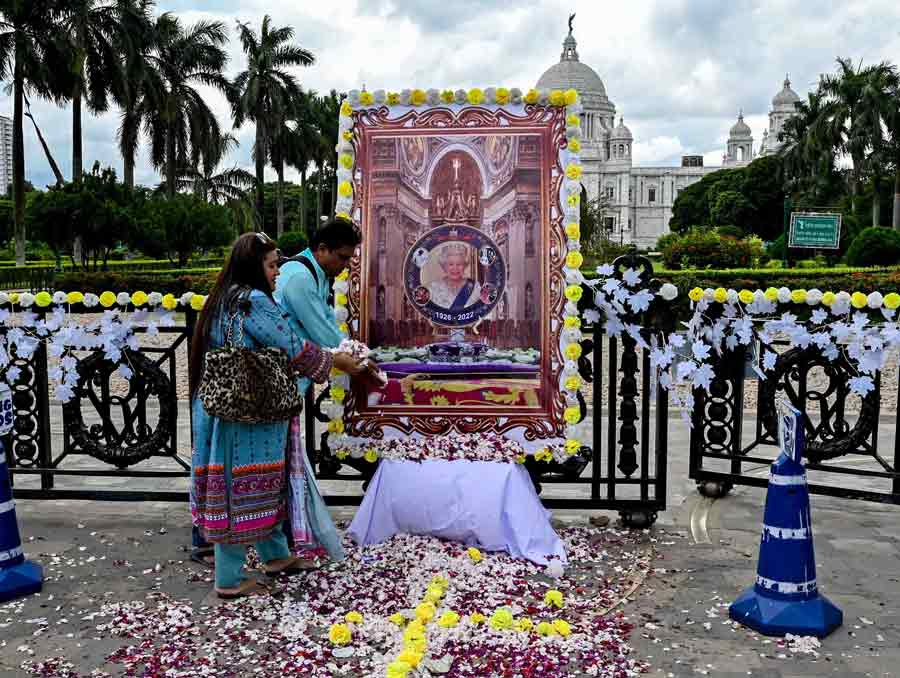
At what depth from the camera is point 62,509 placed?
224 inches

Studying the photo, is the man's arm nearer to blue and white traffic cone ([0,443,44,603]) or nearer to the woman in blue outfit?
the woman in blue outfit

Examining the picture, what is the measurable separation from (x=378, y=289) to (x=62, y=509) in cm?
267

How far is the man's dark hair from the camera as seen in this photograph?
442 cm

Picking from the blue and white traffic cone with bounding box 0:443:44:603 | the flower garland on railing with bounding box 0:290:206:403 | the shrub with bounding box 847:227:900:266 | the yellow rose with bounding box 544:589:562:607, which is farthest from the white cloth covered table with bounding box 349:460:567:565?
the shrub with bounding box 847:227:900:266

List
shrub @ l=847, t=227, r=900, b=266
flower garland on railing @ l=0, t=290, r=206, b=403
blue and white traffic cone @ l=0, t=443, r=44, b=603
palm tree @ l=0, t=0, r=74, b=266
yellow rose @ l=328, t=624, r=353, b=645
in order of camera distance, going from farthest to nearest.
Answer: palm tree @ l=0, t=0, r=74, b=266 < shrub @ l=847, t=227, r=900, b=266 < flower garland on railing @ l=0, t=290, r=206, b=403 < blue and white traffic cone @ l=0, t=443, r=44, b=603 < yellow rose @ l=328, t=624, r=353, b=645

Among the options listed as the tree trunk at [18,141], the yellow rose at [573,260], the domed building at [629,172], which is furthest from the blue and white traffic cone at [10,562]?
the domed building at [629,172]

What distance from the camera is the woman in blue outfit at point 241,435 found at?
12.6 feet

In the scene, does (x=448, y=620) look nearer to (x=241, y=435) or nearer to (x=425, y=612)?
(x=425, y=612)

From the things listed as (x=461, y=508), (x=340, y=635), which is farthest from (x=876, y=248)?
(x=340, y=635)

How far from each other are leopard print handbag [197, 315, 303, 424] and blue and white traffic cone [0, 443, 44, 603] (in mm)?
1295

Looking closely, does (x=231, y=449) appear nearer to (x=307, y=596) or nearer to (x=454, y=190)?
(x=307, y=596)

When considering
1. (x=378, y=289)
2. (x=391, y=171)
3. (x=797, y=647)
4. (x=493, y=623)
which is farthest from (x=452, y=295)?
(x=797, y=647)

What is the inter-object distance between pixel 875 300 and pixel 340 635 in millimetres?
3420

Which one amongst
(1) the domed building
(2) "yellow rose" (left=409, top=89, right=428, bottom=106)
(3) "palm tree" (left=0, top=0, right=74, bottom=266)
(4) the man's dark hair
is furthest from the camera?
(1) the domed building
